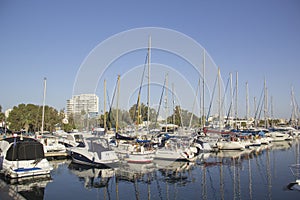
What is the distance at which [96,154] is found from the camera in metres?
26.6

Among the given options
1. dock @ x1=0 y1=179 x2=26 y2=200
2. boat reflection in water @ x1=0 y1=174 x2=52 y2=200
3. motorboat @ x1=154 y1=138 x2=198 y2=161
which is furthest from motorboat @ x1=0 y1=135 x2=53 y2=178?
motorboat @ x1=154 y1=138 x2=198 y2=161

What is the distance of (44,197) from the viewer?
17125 mm

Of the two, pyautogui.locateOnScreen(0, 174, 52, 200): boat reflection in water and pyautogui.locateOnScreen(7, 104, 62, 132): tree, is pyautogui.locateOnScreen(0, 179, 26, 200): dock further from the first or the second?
pyautogui.locateOnScreen(7, 104, 62, 132): tree

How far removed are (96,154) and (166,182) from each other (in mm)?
8577

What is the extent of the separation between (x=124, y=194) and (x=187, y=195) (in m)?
4.20

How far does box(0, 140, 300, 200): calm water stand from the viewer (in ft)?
58.7

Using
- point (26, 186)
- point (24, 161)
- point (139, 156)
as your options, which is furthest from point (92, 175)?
point (139, 156)

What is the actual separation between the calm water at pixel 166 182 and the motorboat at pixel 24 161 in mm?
960

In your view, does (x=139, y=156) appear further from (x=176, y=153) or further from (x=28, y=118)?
(x=28, y=118)

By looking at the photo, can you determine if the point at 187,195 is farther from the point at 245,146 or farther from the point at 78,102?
the point at 78,102

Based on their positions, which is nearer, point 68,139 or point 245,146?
point 68,139

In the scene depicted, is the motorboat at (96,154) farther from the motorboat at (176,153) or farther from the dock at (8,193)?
the dock at (8,193)

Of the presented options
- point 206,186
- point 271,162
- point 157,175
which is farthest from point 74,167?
point 271,162

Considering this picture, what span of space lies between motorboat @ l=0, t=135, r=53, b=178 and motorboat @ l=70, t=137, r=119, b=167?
5359 millimetres
